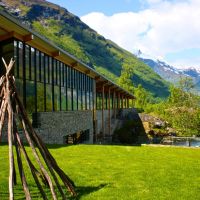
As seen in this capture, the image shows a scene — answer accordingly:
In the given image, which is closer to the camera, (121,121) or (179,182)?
(179,182)

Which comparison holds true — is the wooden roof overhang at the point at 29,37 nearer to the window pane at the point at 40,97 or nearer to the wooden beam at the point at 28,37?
the wooden beam at the point at 28,37

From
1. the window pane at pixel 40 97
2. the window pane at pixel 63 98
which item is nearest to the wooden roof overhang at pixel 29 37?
the window pane at pixel 63 98

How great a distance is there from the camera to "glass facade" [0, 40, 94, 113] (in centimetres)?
2222

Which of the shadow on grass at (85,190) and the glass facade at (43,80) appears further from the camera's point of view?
the glass facade at (43,80)

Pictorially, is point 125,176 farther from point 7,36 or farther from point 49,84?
point 49,84

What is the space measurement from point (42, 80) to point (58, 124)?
147 inches

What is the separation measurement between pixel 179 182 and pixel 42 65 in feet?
53.8

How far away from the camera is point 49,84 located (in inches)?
1103

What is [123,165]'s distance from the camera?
50.2 ft

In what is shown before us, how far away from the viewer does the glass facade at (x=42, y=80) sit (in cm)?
2222

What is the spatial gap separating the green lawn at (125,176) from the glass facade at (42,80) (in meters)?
6.15

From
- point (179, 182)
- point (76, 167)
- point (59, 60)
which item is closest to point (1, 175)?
point (76, 167)

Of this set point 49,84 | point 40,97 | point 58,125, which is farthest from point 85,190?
point 49,84

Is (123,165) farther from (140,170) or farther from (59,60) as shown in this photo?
(59,60)
